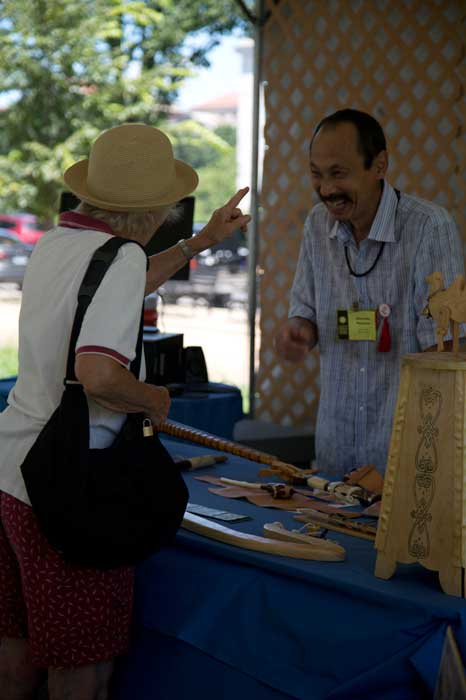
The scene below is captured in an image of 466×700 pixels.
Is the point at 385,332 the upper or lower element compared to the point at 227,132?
lower

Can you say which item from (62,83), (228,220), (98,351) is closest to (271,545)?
(98,351)

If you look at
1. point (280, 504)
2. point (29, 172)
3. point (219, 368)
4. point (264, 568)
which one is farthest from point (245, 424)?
point (29, 172)

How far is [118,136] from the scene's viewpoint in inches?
55.3

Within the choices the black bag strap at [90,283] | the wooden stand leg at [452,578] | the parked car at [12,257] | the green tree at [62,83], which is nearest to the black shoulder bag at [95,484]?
the black bag strap at [90,283]

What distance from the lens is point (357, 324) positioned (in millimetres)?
2049

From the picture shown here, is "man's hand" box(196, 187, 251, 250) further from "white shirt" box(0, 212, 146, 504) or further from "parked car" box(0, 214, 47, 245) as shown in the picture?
"parked car" box(0, 214, 47, 245)

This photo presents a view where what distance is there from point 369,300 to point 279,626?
3.11 ft

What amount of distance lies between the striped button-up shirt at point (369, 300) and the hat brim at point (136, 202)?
2.06 feet

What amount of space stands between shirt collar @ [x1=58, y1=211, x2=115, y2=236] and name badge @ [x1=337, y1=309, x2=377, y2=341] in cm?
81

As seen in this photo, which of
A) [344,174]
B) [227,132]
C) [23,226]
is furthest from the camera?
[227,132]

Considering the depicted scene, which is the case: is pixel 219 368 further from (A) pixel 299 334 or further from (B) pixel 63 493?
(B) pixel 63 493

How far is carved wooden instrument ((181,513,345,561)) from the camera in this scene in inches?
52.7

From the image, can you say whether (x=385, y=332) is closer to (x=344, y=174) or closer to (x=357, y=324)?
(x=357, y=324)

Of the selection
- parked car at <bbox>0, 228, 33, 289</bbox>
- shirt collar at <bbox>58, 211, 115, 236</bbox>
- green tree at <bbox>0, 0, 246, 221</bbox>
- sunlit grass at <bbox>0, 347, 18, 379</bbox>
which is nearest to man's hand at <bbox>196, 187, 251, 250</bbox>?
shirt collar at <bbox>58, 211, 115, 236</bbox>
